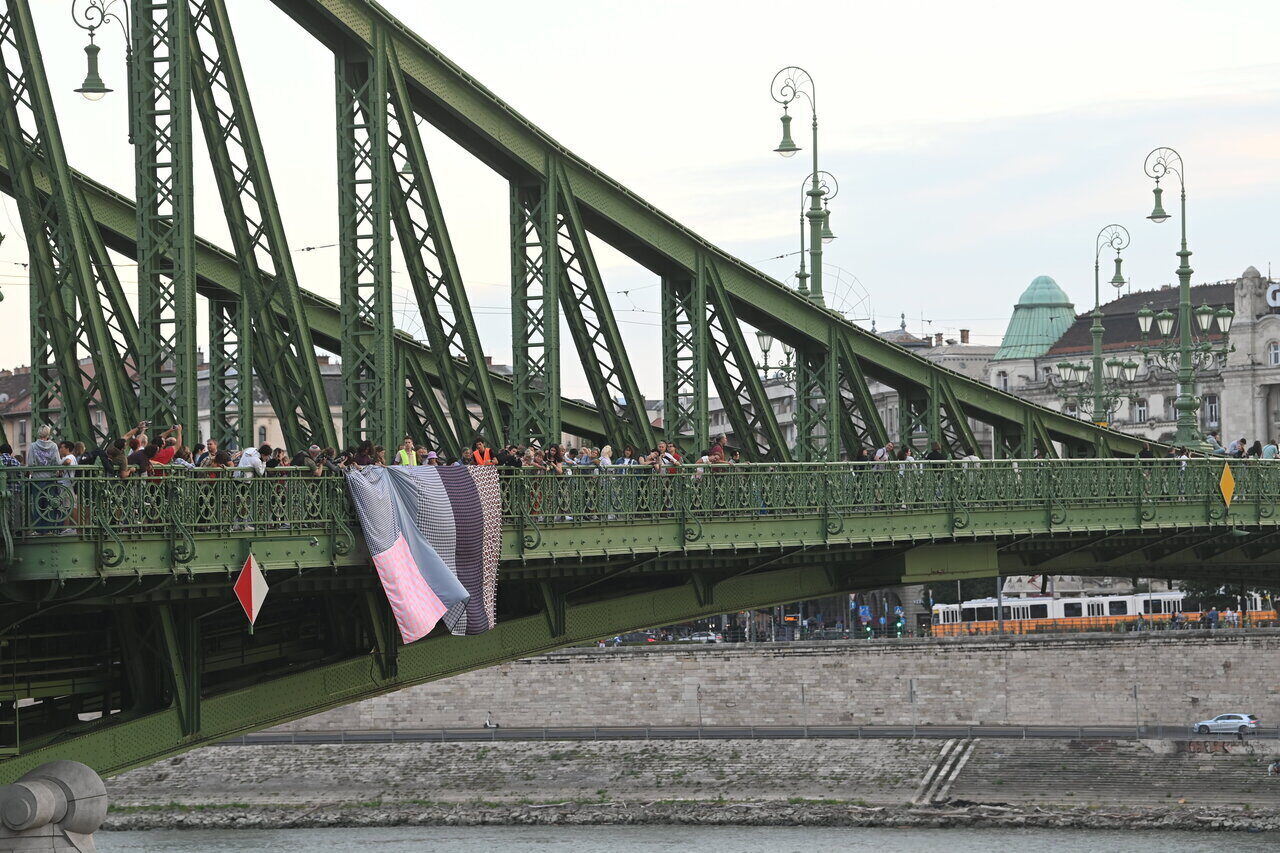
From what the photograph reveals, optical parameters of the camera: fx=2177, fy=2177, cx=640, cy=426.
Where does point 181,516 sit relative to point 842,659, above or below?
above

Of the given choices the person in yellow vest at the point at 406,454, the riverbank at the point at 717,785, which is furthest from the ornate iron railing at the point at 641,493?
the riverbank at the point at 717,785

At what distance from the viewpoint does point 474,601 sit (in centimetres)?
3122

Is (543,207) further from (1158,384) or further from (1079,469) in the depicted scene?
(1158,384)

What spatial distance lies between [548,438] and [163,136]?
9.59 m

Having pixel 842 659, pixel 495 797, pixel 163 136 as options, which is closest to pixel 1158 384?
pixel 842 659

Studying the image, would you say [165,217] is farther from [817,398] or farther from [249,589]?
[817,398]

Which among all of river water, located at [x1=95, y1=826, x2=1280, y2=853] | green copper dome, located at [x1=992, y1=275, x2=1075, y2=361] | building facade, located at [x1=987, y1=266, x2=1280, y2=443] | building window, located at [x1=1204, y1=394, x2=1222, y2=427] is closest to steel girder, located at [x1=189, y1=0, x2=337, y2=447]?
river water, located at [x1=95, y1=826, x2=1280, y2=853]

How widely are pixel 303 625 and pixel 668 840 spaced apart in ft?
137

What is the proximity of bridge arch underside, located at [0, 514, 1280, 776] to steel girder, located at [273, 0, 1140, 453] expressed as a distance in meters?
5.75

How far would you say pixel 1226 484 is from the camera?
48.0 metres

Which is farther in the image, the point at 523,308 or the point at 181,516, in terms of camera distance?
the point at 523,308

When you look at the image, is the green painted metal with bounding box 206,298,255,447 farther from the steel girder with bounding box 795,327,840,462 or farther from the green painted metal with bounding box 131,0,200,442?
the steel girder with bounding box 795,327,840,462

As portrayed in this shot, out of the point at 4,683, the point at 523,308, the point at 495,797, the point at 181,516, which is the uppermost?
the point at 523,308

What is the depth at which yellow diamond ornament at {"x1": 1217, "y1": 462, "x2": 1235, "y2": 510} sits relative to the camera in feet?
157
